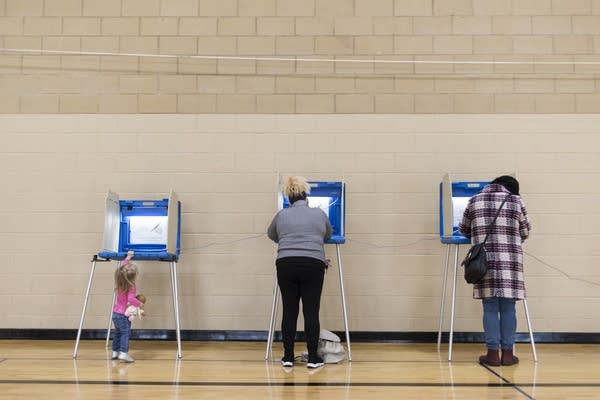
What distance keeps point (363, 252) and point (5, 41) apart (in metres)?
3.17

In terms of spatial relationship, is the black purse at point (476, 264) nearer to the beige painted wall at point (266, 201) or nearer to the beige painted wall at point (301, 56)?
the beige painted wall at point (266, 201)

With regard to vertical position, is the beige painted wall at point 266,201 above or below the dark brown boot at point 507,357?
above

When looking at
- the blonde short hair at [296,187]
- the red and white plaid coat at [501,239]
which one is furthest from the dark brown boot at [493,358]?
the blonde short hair at [296,187]

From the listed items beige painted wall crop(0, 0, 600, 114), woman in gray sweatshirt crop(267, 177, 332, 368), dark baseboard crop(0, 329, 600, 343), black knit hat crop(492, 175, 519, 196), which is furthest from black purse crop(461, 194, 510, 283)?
beige painted wall crop(0, 0, 600, 114)

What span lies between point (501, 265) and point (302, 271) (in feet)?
3.82

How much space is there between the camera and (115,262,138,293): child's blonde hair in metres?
4.11

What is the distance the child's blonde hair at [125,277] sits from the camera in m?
4.11

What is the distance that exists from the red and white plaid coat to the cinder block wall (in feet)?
3.16

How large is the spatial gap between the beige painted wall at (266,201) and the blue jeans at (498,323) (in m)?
0.96

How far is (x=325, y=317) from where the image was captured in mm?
4867

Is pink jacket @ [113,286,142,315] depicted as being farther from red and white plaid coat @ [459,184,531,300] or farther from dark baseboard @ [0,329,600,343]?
red and white plaid coat @ [459,184,531,300]

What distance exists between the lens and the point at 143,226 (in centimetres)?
462

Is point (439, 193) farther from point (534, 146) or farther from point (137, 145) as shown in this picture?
point (137, 145)

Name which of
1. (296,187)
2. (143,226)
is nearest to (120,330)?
(143,226)
